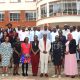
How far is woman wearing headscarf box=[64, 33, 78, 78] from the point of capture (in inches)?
649

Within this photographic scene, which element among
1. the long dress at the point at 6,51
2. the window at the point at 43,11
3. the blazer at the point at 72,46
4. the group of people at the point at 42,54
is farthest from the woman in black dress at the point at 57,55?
the window at the point at 43,11

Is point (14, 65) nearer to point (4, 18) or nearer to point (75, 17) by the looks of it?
point (75, 17)

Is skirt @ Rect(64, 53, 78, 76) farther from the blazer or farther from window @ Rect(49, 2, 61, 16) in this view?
window @ Rect(49, 2, 61, 16)

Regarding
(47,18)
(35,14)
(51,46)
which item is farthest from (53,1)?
(51,46)

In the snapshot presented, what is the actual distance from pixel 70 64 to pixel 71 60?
20 centimetres

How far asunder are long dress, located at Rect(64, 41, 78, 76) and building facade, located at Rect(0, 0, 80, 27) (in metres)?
26.2

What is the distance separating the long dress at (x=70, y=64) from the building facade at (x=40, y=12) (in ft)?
86.1

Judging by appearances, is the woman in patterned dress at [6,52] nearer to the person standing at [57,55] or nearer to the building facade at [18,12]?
the person standing at [57,55]

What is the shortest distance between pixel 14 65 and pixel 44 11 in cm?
3165

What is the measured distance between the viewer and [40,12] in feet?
163

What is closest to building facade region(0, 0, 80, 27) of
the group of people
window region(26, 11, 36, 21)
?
window region(26, 11, 36, 21)

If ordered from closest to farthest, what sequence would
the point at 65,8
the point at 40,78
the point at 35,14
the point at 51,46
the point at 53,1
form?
the point at 40,78, the point at 51,46, the point at 65,8, the point at 53,1, the point at 35,14

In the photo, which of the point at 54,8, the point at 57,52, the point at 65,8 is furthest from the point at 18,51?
the point at 54,8

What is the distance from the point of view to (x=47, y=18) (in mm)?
45094
